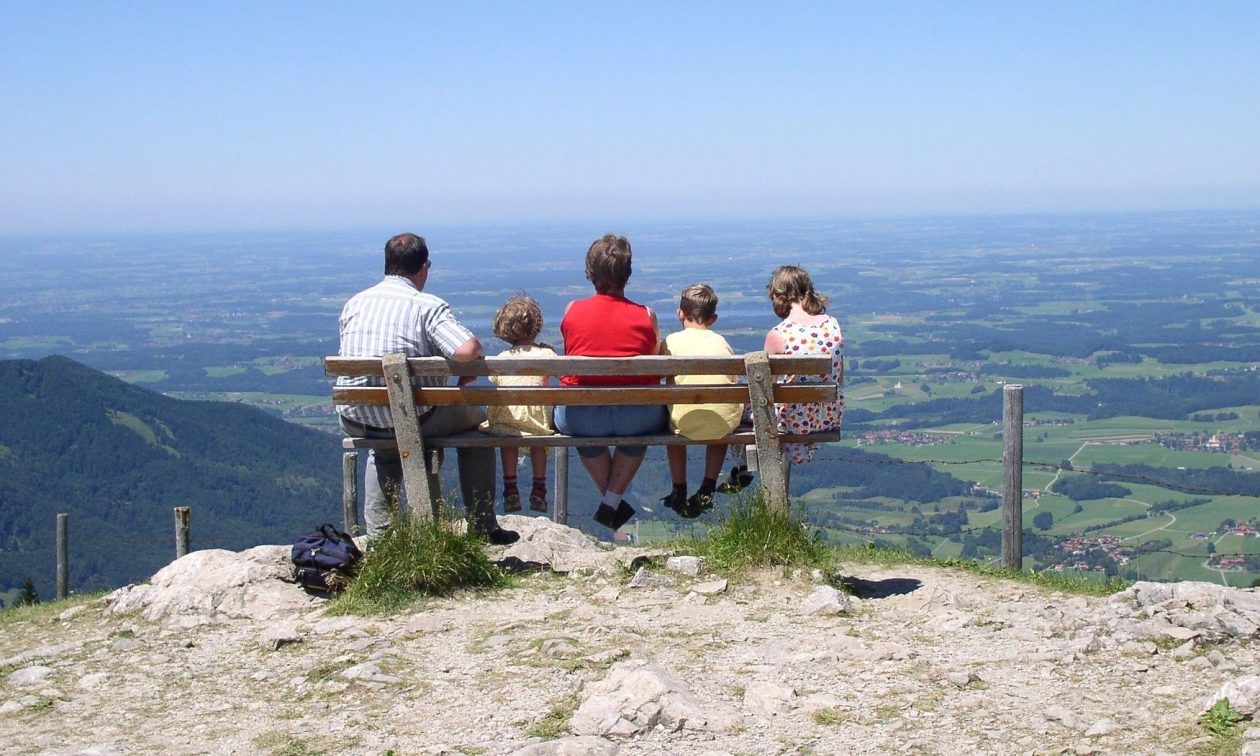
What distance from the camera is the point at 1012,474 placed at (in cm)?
848

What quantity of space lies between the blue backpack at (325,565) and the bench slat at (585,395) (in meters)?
0.84

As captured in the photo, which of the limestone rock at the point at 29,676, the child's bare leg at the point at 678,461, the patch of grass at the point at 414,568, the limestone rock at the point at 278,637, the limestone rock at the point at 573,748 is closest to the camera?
the limestone rock at the point at 573,748

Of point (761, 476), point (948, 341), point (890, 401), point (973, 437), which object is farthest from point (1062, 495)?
point (948, 341)

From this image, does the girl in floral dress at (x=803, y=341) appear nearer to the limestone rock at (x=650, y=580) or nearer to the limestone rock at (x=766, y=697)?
the limestone rock at (x=650, y=580)

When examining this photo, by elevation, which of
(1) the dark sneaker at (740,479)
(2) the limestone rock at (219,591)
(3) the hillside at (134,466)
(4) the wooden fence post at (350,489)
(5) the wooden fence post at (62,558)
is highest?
(1) the dark sneaker at (740,479)

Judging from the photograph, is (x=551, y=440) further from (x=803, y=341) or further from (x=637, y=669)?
(x=637, y=669)

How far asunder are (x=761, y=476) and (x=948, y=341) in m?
86.9

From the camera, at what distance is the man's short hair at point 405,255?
7.00 metres

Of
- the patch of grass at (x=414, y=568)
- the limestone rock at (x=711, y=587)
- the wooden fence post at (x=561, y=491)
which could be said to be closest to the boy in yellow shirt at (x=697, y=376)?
the limestone rock at (x=711, y=587)

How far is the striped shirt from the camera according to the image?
6820 millimetres

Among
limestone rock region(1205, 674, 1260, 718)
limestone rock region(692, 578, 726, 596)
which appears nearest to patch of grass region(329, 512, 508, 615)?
limestone rock region(692, 578, 726, 596)

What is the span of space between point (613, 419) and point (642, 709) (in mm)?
2694

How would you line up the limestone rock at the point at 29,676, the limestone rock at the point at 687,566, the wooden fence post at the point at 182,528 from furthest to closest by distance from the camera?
the wooden fence post at the point at 182,528, the limestone rock at the point at 687,566, the limestone rock at the point at 29,676

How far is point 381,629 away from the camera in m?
5.91
